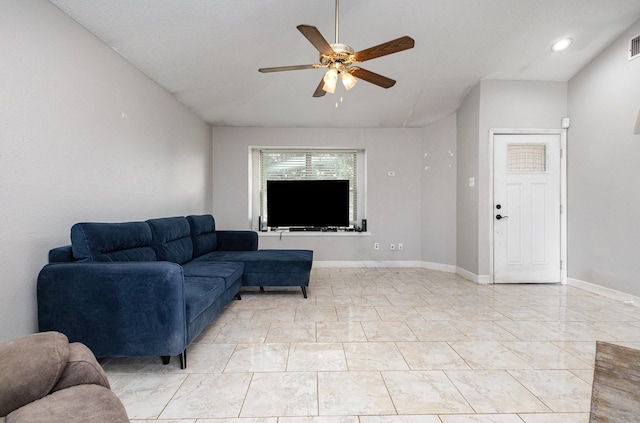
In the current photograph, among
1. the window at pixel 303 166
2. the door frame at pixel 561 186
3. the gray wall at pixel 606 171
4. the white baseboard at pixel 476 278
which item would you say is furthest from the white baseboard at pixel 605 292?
the window at pixel 303 166

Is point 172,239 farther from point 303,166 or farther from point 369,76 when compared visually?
point 303,166

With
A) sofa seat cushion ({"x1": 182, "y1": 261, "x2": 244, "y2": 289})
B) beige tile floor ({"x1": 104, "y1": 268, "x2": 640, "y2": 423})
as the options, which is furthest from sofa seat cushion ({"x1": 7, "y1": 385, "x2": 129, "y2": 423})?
sofa seat cushion ({"x1": 182, "y1": 261, "x2": 244, "y2": 289})

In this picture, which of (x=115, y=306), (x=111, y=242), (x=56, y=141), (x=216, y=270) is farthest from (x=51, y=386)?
(x=216, y=270)

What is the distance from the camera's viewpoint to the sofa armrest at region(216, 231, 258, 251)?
4.66 m

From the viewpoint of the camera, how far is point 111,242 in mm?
2498

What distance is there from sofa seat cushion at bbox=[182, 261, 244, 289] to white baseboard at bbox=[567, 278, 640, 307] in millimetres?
→ 4290

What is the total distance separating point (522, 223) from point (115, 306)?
4888mm

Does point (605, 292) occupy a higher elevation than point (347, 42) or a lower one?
lower

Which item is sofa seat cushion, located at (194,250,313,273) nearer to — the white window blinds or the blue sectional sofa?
the blue sectional sofa

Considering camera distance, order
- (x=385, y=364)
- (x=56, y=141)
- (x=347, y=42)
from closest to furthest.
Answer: (x=385, y=364) < (x=56, y=141) < (x=347, y=42)

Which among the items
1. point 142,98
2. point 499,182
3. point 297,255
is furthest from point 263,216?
point 499,182

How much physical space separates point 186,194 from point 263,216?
63.7 inches

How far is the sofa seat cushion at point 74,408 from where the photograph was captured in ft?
2.80

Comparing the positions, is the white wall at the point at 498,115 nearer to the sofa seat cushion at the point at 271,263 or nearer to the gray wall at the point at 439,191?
the gray wall at the point at 439,191
